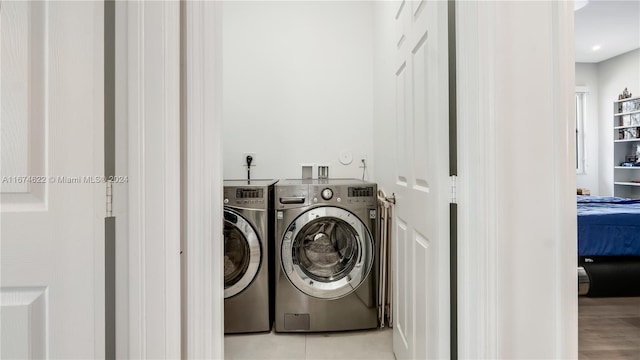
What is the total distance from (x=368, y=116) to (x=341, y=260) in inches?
51.9

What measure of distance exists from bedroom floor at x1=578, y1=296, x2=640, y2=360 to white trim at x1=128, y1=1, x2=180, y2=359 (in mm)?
2161

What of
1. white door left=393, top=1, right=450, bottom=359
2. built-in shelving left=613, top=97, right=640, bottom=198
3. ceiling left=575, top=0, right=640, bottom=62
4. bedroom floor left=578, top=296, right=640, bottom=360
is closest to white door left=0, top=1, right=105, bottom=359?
white door left=393, top=1, right=450, bottom=359

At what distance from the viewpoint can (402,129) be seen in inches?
63.7

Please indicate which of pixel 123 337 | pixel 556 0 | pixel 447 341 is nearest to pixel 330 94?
pixel 556 0

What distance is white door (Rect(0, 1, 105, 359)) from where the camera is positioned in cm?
80

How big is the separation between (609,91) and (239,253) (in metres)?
6.08

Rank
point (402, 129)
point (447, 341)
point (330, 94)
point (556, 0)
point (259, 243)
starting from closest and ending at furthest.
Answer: point (556, 0) → point (447, 341) → point (402, 129) → point (259, 243) → point (330, 94)

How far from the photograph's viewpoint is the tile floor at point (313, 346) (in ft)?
6.23

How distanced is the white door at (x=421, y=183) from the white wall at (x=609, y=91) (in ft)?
16.8

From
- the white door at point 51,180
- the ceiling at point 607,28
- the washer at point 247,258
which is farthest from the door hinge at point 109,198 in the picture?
the ceiling at point 607,28

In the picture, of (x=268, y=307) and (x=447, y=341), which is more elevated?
(x=447, y=341)

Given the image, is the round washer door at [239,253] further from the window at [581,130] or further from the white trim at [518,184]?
the window at [581,130]

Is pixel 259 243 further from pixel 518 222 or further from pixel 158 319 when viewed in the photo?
pixel 518 222

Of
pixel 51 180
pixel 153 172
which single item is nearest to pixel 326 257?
pixel 153 172
